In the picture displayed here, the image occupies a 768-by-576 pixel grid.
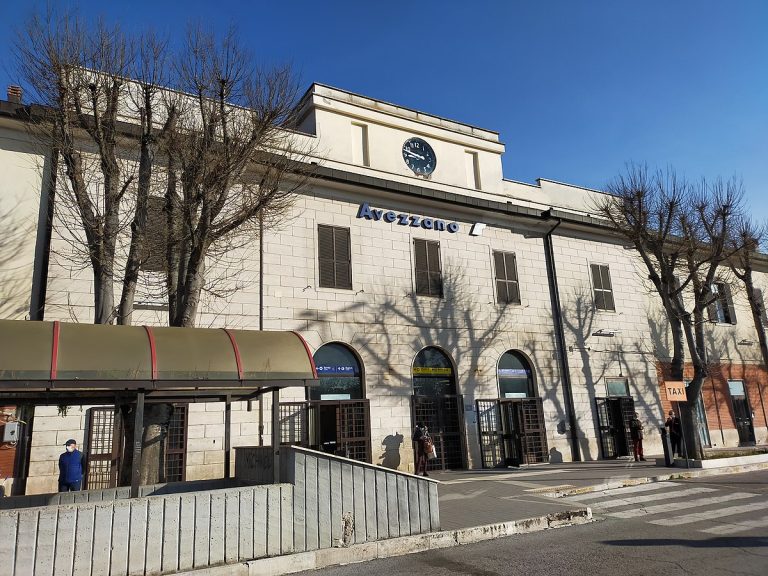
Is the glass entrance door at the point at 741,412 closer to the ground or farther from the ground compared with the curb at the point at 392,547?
farther from the ground

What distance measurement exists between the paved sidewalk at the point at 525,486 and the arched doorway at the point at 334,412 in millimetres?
2633

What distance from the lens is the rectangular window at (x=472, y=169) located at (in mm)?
21078

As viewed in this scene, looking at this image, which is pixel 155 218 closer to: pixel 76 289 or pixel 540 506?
pixel 76 289

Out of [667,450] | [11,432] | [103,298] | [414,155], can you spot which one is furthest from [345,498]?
[414,155]

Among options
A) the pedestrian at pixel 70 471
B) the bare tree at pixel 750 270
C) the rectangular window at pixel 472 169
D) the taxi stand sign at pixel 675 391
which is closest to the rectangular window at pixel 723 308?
the bare tree at pixel 750 270

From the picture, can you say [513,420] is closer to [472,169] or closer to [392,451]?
[392,451]

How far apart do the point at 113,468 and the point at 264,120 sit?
321 inches

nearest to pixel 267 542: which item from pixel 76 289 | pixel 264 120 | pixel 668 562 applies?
pixel 668 562

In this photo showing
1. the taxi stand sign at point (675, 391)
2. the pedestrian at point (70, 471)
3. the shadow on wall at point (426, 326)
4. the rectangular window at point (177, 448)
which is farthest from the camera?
the shadow on wall at point (426, 326)

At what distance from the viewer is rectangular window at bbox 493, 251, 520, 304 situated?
19406mm

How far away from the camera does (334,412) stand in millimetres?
15367

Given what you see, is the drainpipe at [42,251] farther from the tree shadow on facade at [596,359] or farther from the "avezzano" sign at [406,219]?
the tree shadow on facade at [596,359]

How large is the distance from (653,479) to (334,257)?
33.7ft

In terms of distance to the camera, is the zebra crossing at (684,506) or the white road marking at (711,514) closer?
the zebra crossing at (684,506)
